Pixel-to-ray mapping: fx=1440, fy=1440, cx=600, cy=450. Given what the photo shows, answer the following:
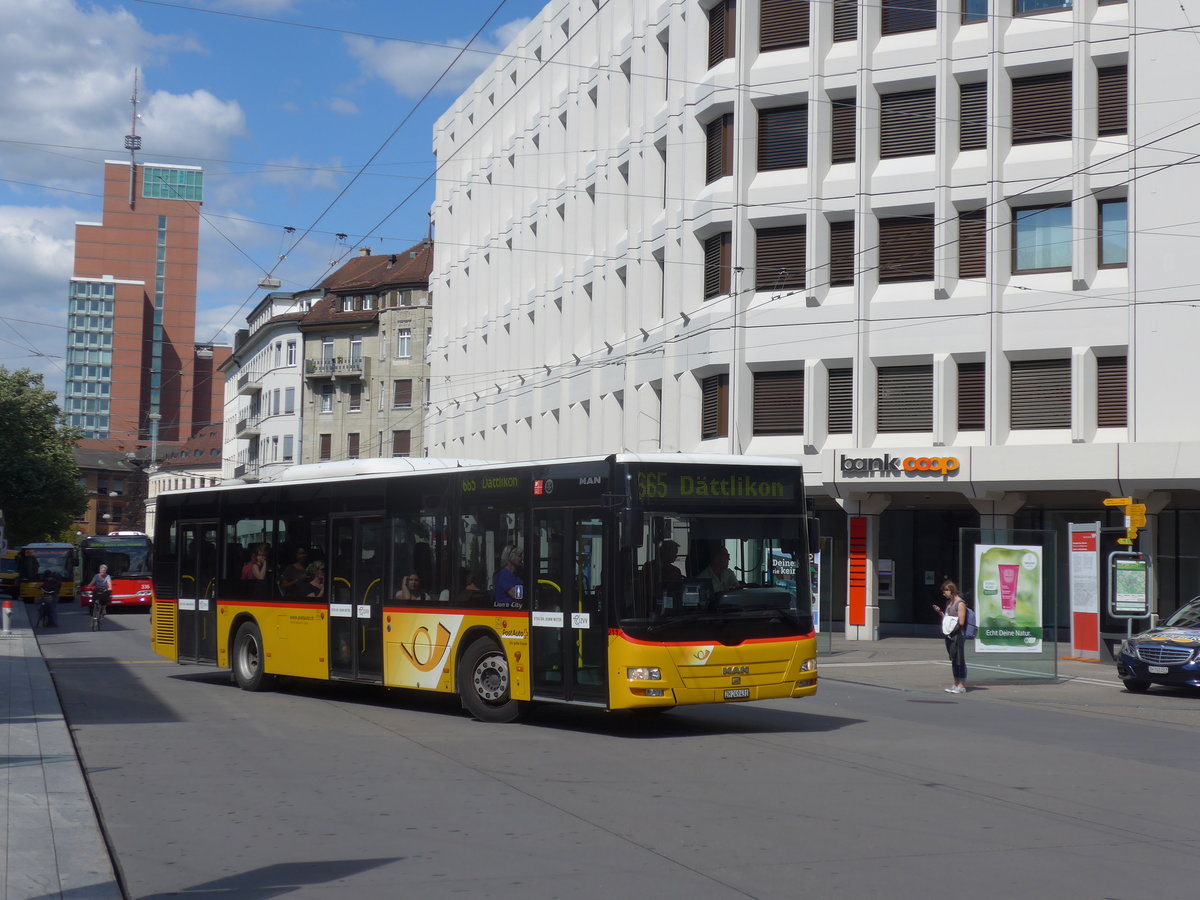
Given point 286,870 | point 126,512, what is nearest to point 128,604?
point 286,870

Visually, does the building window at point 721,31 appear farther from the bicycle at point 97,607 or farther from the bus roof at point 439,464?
the bus roof at point 439,464

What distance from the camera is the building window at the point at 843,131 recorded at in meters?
36.9

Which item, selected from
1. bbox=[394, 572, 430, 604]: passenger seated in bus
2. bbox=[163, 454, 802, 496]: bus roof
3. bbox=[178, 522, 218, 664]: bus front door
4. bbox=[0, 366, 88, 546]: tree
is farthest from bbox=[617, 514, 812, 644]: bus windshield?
bbox=[0, 366, 88, 546]: tree

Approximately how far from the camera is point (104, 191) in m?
179

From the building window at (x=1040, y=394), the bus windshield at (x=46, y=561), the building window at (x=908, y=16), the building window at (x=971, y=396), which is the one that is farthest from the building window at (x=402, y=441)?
the building window at (x=1040, y=394)

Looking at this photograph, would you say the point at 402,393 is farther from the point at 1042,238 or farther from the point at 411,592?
the point at 411,592

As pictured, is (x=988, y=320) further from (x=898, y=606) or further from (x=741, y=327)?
(x=898, y=606)

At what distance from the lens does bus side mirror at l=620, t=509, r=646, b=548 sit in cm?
1381

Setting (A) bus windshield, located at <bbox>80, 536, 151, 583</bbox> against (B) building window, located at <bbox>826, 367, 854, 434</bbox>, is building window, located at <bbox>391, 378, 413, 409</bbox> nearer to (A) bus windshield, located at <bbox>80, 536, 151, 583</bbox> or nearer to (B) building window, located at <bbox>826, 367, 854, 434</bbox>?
(A) bus windshield, located at <bbox>80, 536, 151, 583</bbox>

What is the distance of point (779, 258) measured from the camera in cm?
3762

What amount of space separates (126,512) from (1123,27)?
155018mm

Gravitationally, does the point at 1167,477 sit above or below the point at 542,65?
below

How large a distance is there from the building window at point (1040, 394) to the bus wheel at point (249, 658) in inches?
835

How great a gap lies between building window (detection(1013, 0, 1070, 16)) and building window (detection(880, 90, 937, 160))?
2.77 m
